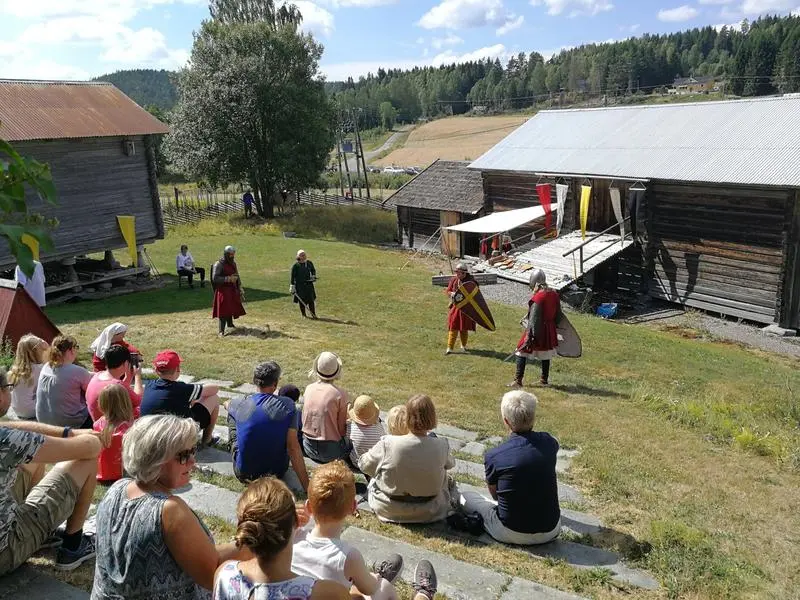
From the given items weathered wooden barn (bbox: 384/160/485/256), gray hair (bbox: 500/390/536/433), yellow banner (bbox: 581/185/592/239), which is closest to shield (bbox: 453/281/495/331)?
gray hair (bbox: 500/390/536/433)

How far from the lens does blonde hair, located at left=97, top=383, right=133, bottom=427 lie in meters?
4.86

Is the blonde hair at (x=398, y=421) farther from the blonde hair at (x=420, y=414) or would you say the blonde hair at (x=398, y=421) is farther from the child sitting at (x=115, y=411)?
the child sitting at (x=115, y=411)

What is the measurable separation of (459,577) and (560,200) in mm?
21803

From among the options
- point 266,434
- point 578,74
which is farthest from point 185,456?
point 578,74

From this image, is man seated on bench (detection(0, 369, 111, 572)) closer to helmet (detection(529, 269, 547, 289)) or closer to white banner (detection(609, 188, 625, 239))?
helmet (detection(529, 269, 547, 289))

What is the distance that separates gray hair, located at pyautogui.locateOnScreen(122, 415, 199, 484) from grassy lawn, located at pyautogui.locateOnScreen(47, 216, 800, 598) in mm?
2460

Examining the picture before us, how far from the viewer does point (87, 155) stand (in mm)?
19906

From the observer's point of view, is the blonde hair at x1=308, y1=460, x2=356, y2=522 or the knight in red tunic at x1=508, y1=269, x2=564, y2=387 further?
the knight in red tunic at x1=508, y1=269, x2=564, y2=387

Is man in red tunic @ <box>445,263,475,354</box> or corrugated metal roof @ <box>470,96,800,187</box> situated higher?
corrugated metal roof @ <box>470,96,800,187</box>

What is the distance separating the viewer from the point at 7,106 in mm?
18328

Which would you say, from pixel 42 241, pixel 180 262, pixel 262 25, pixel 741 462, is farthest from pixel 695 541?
pixel 262 25

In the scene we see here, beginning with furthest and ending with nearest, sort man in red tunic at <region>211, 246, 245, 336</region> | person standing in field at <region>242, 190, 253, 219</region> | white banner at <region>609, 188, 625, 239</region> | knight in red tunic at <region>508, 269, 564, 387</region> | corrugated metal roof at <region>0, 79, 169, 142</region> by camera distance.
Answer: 1. person standing in field at <region>242, 190, 253, 219</region>
2. white banner at <region>609, 188, 625, 239</region>
3. corrugated metal roof at <region>0, 79, 169, 142</region>
4. man in red tunic at <region>211, 246, 245, 336</region>
5. knight in red tunic at <region>508, 269, 564, 387</region>

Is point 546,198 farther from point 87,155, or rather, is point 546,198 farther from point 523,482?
point 523,482

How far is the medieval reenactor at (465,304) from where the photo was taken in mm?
12203
